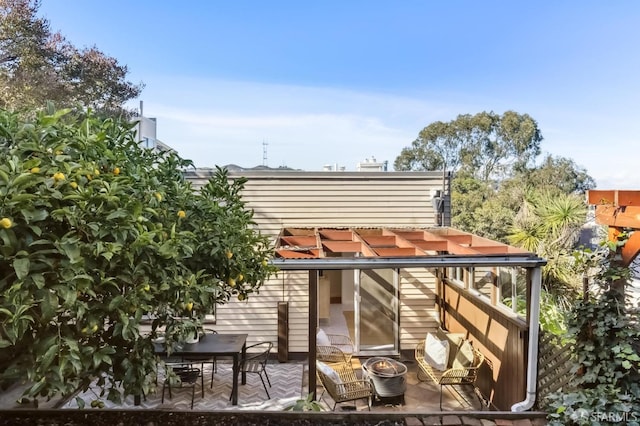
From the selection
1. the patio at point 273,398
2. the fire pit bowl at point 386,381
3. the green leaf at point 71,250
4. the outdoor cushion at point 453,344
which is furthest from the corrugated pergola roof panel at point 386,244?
the green leaf at point 71,250

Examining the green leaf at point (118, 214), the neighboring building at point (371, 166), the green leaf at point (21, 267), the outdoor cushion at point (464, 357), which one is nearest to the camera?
the green leaf at point (21, 267)

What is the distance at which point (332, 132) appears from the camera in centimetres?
2278

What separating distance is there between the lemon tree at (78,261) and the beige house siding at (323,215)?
549 cm

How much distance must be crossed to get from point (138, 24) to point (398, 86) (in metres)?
15.2

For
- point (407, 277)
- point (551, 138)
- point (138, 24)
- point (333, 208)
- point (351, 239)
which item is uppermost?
point (138, 24)

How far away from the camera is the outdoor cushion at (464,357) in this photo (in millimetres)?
5504

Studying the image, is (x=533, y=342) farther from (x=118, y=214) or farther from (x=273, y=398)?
(x=118, y=214)

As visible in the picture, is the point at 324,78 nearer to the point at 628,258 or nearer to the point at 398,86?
the point at 398,86

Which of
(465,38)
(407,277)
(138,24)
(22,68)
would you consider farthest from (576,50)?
(22,68)

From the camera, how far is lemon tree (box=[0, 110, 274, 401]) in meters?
1.52

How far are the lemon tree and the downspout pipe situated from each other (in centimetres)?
387

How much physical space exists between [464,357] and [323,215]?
3.75 metres

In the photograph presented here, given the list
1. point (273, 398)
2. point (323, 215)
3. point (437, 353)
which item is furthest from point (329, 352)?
point (323, 215)

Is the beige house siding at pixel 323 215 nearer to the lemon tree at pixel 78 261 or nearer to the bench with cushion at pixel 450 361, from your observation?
the bench with cushion at pixel 450 361
